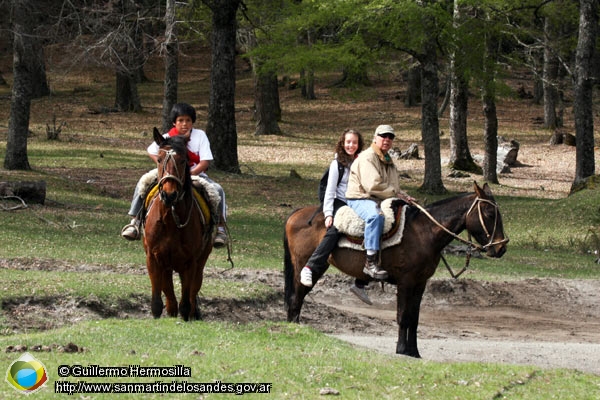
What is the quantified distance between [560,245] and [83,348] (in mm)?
17308

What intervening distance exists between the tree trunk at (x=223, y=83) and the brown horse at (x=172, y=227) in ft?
72.8

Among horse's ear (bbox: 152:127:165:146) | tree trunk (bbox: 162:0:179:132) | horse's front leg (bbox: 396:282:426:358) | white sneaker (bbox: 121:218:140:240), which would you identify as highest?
tree trunk (bbox: 162:0:179:132)

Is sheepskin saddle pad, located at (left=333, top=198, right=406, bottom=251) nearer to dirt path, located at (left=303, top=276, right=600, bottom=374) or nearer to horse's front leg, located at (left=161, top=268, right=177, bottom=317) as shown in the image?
dirt path, located at (left=303, top=276, right=600, bottom=374)

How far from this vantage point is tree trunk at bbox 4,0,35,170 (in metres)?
28.4

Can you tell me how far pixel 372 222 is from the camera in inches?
480

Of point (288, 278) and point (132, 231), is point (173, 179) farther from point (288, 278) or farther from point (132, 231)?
point (288, 278)

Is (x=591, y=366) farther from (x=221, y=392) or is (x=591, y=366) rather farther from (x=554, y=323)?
(x=221, y=392)

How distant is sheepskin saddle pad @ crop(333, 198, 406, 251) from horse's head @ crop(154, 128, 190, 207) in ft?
6.49

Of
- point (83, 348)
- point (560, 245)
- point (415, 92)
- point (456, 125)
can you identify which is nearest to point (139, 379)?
point (83, 348)

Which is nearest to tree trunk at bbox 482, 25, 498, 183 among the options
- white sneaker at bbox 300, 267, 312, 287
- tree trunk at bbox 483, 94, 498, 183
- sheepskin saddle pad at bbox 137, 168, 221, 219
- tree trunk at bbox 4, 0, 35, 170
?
tree trunk at bbox 483, 94, 498, 183

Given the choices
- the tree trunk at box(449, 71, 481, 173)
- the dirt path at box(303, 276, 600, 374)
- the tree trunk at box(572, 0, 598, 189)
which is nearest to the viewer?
the dirt path at box(303, 276, 600, 374)

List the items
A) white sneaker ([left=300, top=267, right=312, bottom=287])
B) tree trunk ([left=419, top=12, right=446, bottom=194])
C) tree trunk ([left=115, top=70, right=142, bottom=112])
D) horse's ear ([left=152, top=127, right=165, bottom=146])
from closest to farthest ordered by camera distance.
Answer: horse's ear ([left=152, top=127, right=165, bottom=146]) → white sneaker ([left=300, top=267, right=312, bottom=287]) → tree trunk ([left=419, top=12, right=446, bottom=194]) → tree trunk ([left=115, top=70, right=142, bottom=112])

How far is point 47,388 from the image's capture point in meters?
8.16

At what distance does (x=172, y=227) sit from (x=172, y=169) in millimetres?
705
